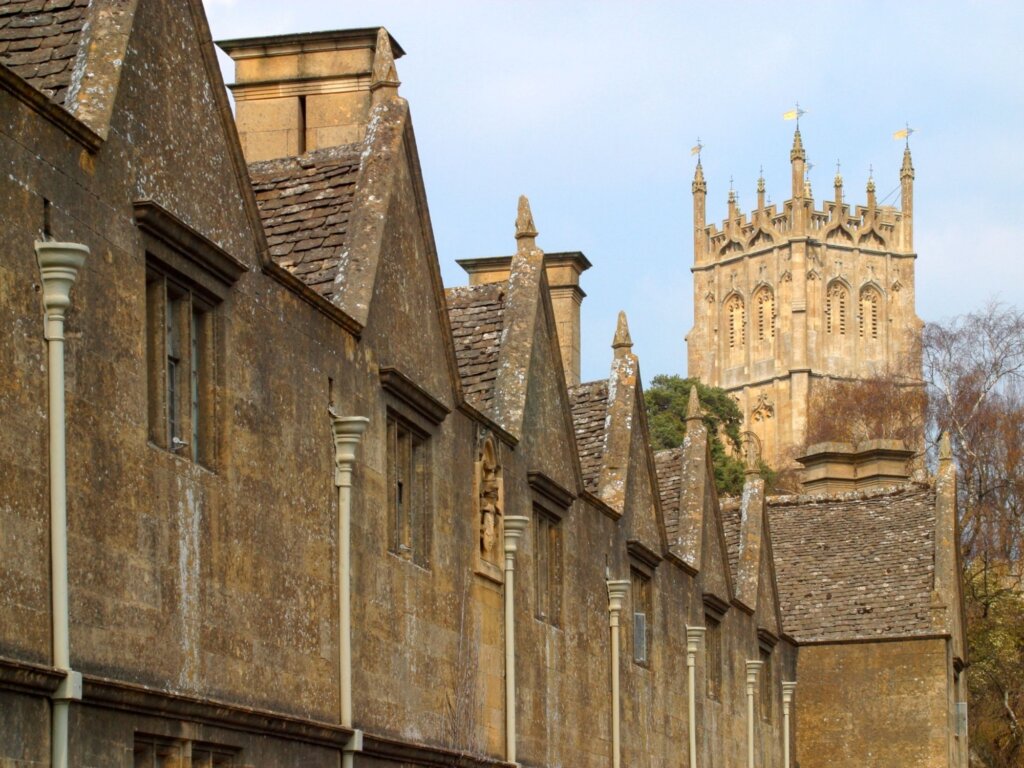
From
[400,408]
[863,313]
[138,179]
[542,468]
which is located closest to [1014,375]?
[542,468]

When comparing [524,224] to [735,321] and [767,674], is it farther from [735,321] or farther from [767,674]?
[735,321]

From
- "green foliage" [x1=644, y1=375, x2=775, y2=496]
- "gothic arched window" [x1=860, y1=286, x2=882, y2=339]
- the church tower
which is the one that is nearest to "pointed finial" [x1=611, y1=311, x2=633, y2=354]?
"green foliage" [x1=644, y1=375, x2=775, y2=496]

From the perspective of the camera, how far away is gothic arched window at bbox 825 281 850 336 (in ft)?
561

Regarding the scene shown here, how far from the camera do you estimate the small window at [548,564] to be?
2428 cm

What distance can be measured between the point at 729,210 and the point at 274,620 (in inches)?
6382

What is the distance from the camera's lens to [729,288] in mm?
175750

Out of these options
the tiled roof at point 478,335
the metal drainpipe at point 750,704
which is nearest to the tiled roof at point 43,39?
the tiled roof at point 478,335

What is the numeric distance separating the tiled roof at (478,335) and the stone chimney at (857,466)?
23.8 meters

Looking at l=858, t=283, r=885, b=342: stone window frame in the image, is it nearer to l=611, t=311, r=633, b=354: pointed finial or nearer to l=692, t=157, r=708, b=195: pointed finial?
l=692, t=157, r=708, b=195: pointed finial

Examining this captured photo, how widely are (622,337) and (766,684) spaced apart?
1013 cm

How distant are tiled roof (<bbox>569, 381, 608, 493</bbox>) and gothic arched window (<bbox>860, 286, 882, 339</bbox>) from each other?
14307 centimetres

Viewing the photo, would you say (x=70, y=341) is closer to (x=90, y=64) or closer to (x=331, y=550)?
(x=90, y=64)

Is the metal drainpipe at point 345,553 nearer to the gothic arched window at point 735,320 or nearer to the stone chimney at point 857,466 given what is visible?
the stone chimney at point 857,466

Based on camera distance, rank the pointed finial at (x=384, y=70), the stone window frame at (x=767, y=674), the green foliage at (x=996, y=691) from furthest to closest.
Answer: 1. the green foliage at (x=996, y=691)
2. the stone window frame at (x=767, y=674)
3. the pointed finial at (x=384, y=70)
